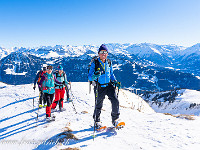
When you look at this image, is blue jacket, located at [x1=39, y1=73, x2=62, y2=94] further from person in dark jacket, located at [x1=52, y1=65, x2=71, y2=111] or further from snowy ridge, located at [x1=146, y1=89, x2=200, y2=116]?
snowy ridge, located at [x1=146, y1=89, x2=200, y2=116]

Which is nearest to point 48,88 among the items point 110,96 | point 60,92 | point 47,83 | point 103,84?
point 47,83

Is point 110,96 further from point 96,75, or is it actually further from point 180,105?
point 180,105

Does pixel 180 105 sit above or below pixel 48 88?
below

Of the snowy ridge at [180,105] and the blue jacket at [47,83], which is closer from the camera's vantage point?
the blue jacket at [47,83]

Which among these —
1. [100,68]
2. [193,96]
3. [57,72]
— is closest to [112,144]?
[100,68]

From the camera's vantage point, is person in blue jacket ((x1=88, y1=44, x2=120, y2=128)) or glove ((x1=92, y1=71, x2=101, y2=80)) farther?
person in blue jacket ((x1=88, y1=44, x2=120, y2=128))

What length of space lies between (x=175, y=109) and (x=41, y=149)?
199m

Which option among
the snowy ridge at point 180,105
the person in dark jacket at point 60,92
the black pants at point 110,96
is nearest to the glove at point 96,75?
the black pants at point 110,96

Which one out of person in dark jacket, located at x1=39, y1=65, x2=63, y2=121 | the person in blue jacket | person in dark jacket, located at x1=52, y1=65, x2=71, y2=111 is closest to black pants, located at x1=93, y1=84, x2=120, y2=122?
the person in blue jacket

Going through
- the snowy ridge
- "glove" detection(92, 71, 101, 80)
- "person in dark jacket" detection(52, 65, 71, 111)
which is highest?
"glove" detection(92, 71, 101, 80)

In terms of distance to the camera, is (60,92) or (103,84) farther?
(60,92)

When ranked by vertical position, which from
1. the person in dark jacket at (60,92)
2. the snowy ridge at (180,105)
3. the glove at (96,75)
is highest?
the glove at (96,75)

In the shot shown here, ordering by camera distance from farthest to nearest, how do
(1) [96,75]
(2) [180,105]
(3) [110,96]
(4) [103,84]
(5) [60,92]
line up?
1. (2) [180,105]
2. (5) [60,92]
3. (3) [110,96]
4. (4) [103,84]
5. (1) [96,75]

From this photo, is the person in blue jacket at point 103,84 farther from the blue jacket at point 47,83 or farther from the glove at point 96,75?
the blue jacket at point 47,83
